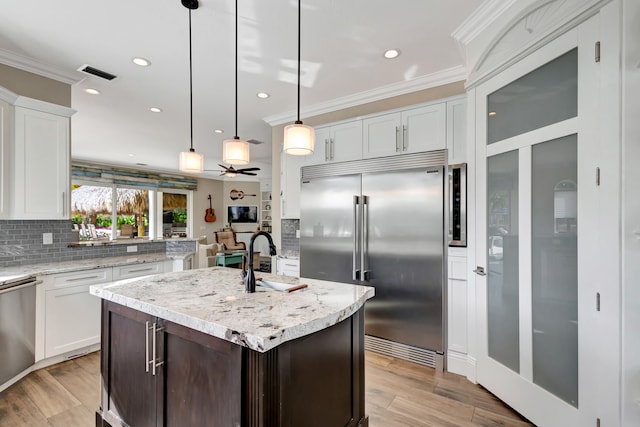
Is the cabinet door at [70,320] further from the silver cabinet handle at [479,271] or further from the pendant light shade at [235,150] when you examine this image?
the silver cabinet handle at [479,271]

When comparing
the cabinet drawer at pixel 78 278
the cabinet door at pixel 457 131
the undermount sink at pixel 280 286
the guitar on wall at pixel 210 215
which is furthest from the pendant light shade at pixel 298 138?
the guitar on wall at pixel 210 215

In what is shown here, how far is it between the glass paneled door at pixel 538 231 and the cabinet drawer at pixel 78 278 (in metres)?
3.49

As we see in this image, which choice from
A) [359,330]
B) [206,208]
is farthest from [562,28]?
→ [206,208]

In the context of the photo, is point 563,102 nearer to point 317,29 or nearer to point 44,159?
point 317,29

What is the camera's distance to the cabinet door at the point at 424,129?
2711 mm

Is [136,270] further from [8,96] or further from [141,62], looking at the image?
[141,62]

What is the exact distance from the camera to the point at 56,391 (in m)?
2.33

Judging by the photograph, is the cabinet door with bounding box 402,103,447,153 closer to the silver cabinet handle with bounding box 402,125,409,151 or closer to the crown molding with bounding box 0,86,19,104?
the silver cabinet handle with bounding box 402,125,409,151

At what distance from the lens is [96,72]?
297 cm

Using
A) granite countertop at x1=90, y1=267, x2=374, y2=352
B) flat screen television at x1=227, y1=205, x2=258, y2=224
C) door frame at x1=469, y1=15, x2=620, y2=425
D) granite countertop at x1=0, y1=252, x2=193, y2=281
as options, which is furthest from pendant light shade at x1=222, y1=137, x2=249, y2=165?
flat screen television at x1=227, y1=205, x2=258, y2=224

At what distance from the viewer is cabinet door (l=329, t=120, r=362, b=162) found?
3223mm

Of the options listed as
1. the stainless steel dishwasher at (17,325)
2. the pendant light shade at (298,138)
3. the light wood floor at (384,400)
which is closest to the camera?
the pendant light shade at (298,138)

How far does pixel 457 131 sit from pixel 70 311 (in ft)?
12.7

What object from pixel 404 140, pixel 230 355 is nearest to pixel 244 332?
pixel 230 355
